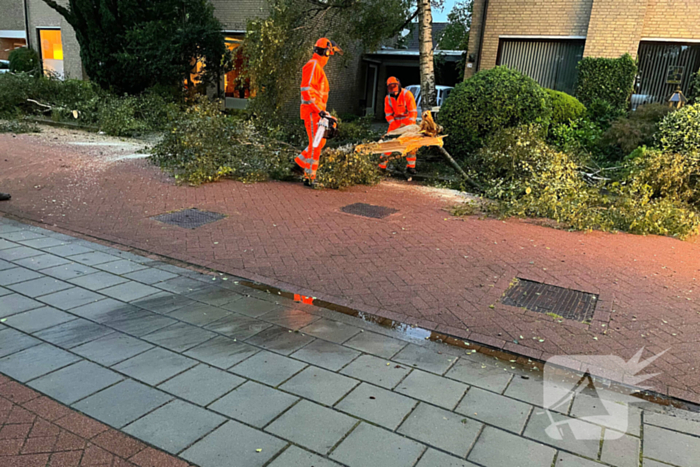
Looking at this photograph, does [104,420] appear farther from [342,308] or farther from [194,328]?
[342,308]

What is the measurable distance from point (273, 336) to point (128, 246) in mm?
2632

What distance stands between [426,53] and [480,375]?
27.8 ft

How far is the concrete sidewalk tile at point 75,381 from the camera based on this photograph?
9.46ft

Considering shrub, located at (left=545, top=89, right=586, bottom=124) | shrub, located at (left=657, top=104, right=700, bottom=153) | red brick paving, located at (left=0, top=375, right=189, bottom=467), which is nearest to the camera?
red brick paving, located at (left=0, top=375, right=189, bottom=467)

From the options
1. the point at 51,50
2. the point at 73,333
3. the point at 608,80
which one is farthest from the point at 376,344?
the point at 51,50

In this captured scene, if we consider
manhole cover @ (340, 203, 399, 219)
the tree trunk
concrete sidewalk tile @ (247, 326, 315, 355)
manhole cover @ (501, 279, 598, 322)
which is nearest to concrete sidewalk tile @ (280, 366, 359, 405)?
concrete sidewalk tile @ (247, 326, 315, 355)

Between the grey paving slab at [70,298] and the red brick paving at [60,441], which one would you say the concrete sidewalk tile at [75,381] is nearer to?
the red brick paving at [60,441]

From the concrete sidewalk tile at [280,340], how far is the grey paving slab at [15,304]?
5.99ft

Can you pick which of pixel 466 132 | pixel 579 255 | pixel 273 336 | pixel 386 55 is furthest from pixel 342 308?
pixel 386 55

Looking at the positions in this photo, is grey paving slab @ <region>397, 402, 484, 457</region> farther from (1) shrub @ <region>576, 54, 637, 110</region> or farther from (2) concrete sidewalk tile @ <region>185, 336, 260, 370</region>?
(1) shrub @ <region>576, 54, 637, 110</region>

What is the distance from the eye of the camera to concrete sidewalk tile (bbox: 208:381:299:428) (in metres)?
2.75

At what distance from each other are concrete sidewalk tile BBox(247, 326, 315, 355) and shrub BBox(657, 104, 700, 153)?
24.3 ft

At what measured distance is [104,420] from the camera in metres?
2.67

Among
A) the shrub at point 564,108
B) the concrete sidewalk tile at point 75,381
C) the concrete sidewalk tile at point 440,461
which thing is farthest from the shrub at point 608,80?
the concrete sidewalk tile at point 75,381
